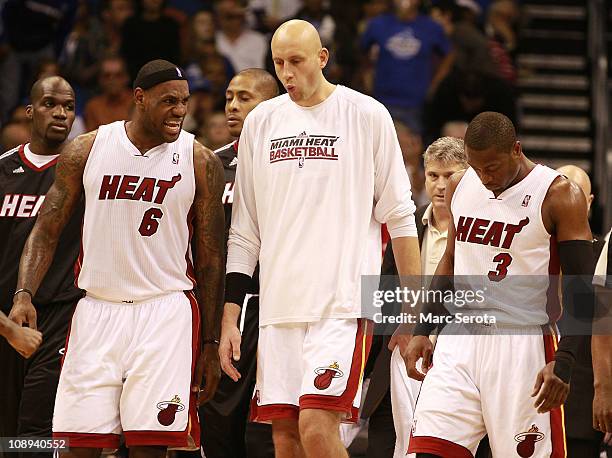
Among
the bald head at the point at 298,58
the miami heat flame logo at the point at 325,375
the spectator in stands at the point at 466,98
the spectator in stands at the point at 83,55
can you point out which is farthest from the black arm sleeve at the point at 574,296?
the spectator in stands at the point at 83,55

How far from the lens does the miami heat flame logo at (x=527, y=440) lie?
5781 millimetres

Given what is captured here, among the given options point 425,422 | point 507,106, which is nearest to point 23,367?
point 425,422

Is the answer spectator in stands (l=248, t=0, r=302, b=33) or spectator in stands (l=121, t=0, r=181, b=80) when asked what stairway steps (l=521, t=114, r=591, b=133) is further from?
spectator in stands (l=121, t=0, r=181, b=80)

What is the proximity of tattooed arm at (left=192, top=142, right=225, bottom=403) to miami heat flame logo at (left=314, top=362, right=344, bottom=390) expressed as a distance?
2.30 ft

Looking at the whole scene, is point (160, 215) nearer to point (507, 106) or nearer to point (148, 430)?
point (148, 430)

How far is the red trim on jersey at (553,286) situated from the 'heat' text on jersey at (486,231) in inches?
7.5

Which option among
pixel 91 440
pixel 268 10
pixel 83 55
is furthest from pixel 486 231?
pixel 268 10

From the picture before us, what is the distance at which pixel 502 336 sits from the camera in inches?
235

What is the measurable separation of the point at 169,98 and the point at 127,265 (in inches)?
34.7

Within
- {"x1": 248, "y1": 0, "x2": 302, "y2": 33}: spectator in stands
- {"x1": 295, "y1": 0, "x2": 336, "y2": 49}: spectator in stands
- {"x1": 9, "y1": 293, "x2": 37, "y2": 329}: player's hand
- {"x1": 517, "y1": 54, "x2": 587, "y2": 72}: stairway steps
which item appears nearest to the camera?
{"x1": 9, "y1": 293, "x2": 37, "y2": 329}: player's hand

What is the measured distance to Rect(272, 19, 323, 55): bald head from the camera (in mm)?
6102

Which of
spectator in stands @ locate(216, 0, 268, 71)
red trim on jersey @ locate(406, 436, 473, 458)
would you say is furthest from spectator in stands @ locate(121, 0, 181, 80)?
red trim on jersey @ locate(406, 436, 473, 458)

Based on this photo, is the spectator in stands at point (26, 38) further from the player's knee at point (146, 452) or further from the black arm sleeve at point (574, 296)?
the black arm sleeve at point (574, 296)

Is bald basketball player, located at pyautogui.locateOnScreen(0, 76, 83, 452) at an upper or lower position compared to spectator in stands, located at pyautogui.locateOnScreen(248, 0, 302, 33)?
lower
